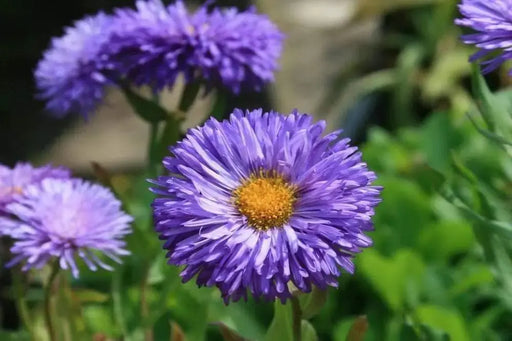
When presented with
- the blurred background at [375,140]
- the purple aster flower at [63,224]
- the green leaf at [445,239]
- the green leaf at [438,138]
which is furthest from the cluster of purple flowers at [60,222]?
the green leaf at [438,138]

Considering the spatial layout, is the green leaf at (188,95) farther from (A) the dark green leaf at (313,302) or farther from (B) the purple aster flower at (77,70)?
(A) the dark green leaf at (313,302)

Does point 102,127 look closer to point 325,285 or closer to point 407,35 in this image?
point 407,35

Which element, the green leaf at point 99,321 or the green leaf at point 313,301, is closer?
the green leaf at point 313,301

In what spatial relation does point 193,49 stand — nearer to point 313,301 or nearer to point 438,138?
point 313,301

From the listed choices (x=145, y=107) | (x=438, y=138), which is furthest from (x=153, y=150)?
(x=438, y=138)

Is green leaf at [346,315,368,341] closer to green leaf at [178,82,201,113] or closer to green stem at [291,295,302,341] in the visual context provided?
green stem at [291,295,302,341]

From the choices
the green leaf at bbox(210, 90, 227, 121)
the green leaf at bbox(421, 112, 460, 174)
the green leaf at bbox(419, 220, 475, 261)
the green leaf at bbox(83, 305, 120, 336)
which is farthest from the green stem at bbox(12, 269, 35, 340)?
the green leaf at bbox(421, 112, 460, 174)
